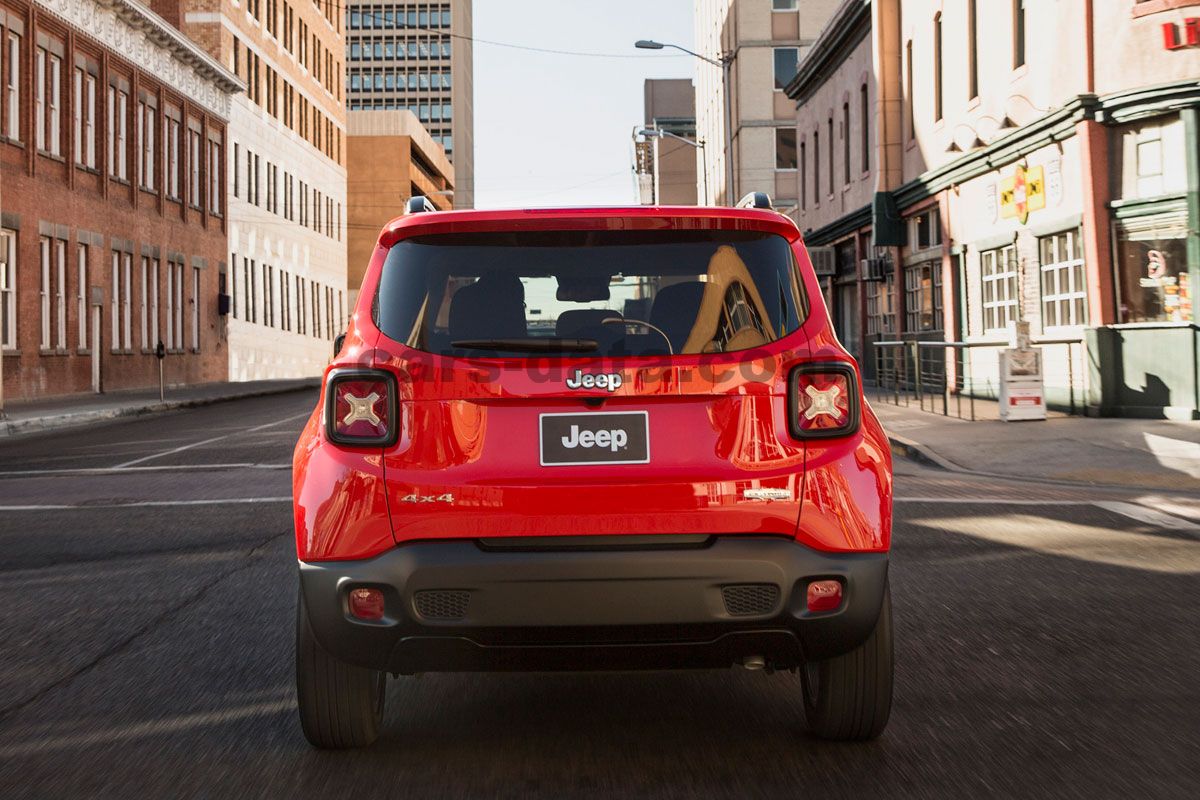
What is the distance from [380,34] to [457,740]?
157 meters

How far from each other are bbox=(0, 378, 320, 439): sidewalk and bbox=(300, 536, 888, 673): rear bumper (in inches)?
788

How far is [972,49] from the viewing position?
25.5 metres

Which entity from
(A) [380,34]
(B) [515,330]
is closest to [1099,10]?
(B) [515,330]

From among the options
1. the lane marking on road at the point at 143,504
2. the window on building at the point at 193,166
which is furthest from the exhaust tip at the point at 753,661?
the window on building at the point at 193,166

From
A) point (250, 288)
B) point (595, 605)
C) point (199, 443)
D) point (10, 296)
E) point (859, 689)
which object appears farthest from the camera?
point (250, 288)

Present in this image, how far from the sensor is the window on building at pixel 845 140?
36.5m

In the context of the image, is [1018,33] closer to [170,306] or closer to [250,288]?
[170,306]

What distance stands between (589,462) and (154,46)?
43.2 m

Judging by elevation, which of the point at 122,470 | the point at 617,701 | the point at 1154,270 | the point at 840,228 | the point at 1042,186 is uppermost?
the point at 840,228

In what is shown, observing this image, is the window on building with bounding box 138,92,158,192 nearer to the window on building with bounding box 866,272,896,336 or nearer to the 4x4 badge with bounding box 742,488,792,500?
the window on building with bounding box 866,272,896,336

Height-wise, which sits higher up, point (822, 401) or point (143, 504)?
point (822, 401)

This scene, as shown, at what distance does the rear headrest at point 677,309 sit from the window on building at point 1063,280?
1668cm

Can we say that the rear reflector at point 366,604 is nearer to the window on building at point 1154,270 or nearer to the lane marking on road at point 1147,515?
the lane marking on road at point 1147,515

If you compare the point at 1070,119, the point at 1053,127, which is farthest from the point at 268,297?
the point at 1070,119
